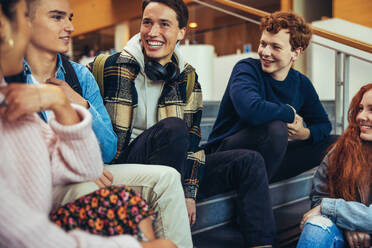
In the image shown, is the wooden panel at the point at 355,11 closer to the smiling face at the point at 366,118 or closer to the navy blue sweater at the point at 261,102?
the navy blue sweater at the point at 261,102

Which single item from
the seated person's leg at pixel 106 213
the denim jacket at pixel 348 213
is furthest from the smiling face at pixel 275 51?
the seated person's leg at pixel 106 213

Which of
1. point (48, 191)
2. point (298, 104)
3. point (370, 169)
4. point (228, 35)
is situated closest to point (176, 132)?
point (48, 191)

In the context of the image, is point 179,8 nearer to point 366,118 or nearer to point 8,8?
point 366,118

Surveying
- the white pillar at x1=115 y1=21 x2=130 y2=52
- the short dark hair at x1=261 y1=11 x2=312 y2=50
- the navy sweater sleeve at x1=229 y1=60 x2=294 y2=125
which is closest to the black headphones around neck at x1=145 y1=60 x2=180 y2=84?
the navy sweater sleeve at x1=229 y1=60 x2=294 y2=125

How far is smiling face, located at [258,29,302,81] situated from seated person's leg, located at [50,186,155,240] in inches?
50.0

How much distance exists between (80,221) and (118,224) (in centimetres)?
7

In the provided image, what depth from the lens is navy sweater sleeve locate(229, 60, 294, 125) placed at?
1.62m

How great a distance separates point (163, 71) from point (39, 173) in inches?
35.5

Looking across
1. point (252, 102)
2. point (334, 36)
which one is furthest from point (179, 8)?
point (334, 36)

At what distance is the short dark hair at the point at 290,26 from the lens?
5.87 feet

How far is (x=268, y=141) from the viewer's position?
63.1 inches

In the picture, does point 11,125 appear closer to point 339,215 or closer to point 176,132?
point 176,132

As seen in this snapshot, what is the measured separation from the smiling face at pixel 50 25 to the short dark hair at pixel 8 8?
38 centimetres

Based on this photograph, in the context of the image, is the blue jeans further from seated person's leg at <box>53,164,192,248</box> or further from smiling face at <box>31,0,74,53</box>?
smiling face at <box>31,0,74,53</box>
